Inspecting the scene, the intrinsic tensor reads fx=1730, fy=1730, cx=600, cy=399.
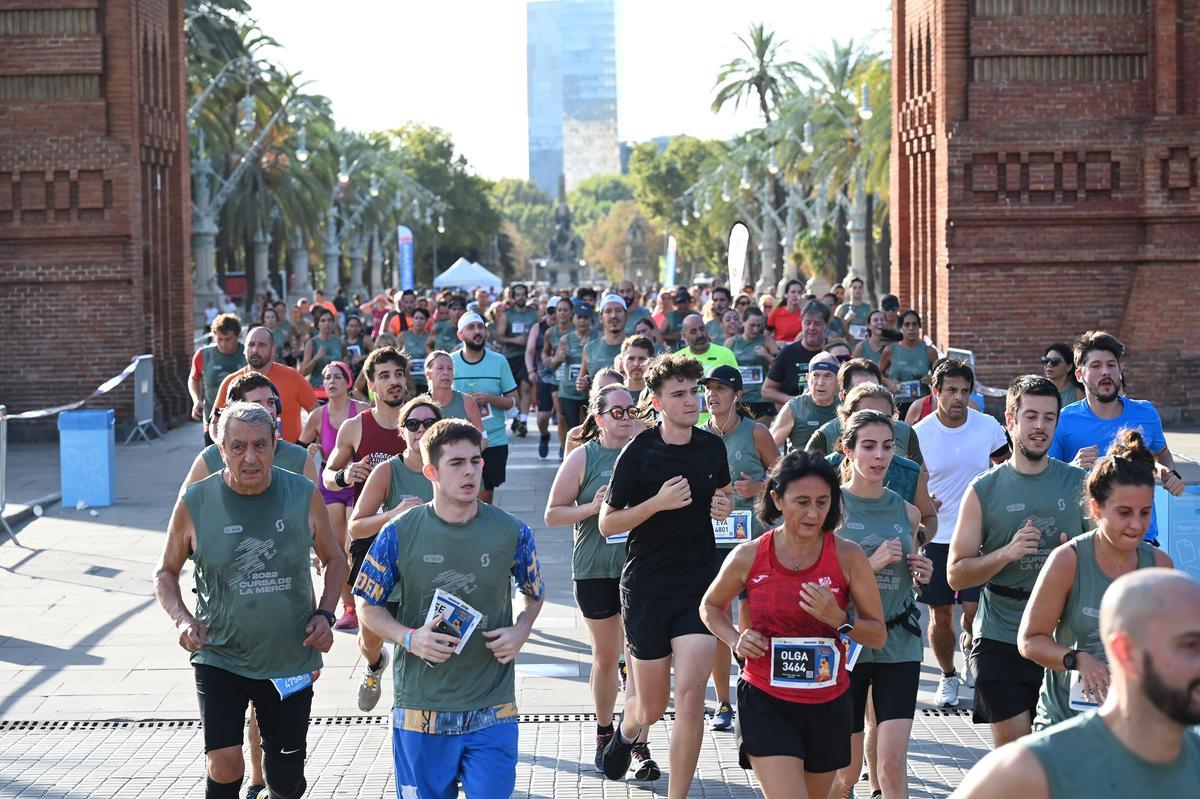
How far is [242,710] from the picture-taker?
21.4 feet

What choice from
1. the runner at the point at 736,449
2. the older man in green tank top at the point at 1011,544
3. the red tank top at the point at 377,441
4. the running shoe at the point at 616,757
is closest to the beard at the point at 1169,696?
the older man in green tank top at the point at 1011,544

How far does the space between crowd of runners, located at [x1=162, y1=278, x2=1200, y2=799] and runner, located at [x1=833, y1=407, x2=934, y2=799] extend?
0.01 m

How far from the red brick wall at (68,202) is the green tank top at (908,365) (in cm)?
1277

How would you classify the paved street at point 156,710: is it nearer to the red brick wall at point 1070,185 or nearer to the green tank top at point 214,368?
the green tank top at point 214,368

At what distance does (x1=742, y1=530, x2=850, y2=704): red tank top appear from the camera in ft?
19.0

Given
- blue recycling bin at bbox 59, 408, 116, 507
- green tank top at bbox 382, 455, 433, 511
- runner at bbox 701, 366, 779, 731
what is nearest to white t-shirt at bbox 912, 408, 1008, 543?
runner at bbox 701, 366, 779, 731

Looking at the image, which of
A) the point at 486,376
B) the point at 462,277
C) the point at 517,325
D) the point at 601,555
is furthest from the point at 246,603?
the point at 462,277

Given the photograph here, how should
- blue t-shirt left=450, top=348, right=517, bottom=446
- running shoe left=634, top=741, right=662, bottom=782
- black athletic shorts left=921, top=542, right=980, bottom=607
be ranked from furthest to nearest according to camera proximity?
blue t-shirt left=450, top=348, right=517, bottom=446 < black athletic shorts left=921, top=542, right=980, bottom=607 < running shoe left=634, top=741, right=662, bottom=782

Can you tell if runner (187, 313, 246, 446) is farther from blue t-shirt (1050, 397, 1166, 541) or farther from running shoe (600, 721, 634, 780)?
blue t-shirt (1050, 397, 1166, 541)

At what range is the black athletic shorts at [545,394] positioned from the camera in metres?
20.5

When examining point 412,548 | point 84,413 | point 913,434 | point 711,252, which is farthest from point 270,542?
point 711,252

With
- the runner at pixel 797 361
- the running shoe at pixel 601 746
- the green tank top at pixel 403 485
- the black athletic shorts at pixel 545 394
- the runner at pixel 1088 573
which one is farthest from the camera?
the black athletic shorts at pixel 545 394

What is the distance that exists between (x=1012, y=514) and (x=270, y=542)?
289 cm

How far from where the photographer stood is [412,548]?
592 centimetres
